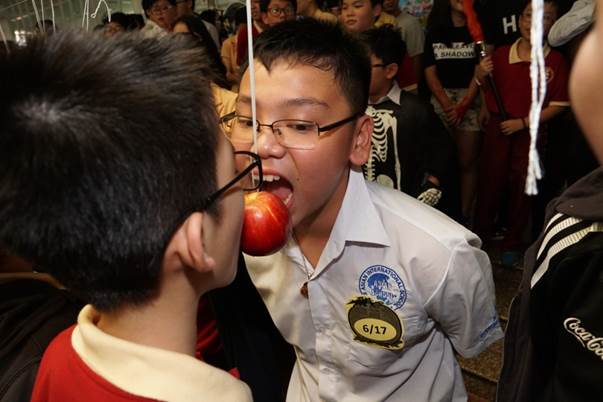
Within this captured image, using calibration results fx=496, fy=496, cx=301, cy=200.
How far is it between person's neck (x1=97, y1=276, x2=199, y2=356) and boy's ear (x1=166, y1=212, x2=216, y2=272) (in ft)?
0.24

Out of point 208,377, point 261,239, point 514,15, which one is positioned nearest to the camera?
point 208,377

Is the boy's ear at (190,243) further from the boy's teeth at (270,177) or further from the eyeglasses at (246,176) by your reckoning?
the boy's teeth at (270,177)

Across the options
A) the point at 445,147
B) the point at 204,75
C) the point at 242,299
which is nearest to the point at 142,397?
the point at 204,75

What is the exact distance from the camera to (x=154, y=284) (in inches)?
29.1

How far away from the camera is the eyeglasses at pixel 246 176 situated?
0.76m

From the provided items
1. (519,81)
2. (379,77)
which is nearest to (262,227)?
(379,77)

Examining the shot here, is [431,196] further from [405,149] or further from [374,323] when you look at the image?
[374,323]

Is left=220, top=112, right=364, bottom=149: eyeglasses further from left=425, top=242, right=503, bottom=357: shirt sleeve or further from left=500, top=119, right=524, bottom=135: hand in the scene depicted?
left=500, top=119, right=524, bottom=135: hand

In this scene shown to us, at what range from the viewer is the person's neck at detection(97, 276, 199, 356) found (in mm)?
744

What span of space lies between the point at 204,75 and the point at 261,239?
30 centimetres

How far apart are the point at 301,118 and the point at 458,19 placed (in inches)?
92.3

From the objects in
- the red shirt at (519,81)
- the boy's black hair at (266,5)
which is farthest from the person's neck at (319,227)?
the boy's black hair at (266,5)

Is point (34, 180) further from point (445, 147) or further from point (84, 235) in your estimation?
point (445, 147)

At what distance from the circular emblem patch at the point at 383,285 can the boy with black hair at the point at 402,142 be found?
3.80 ft
